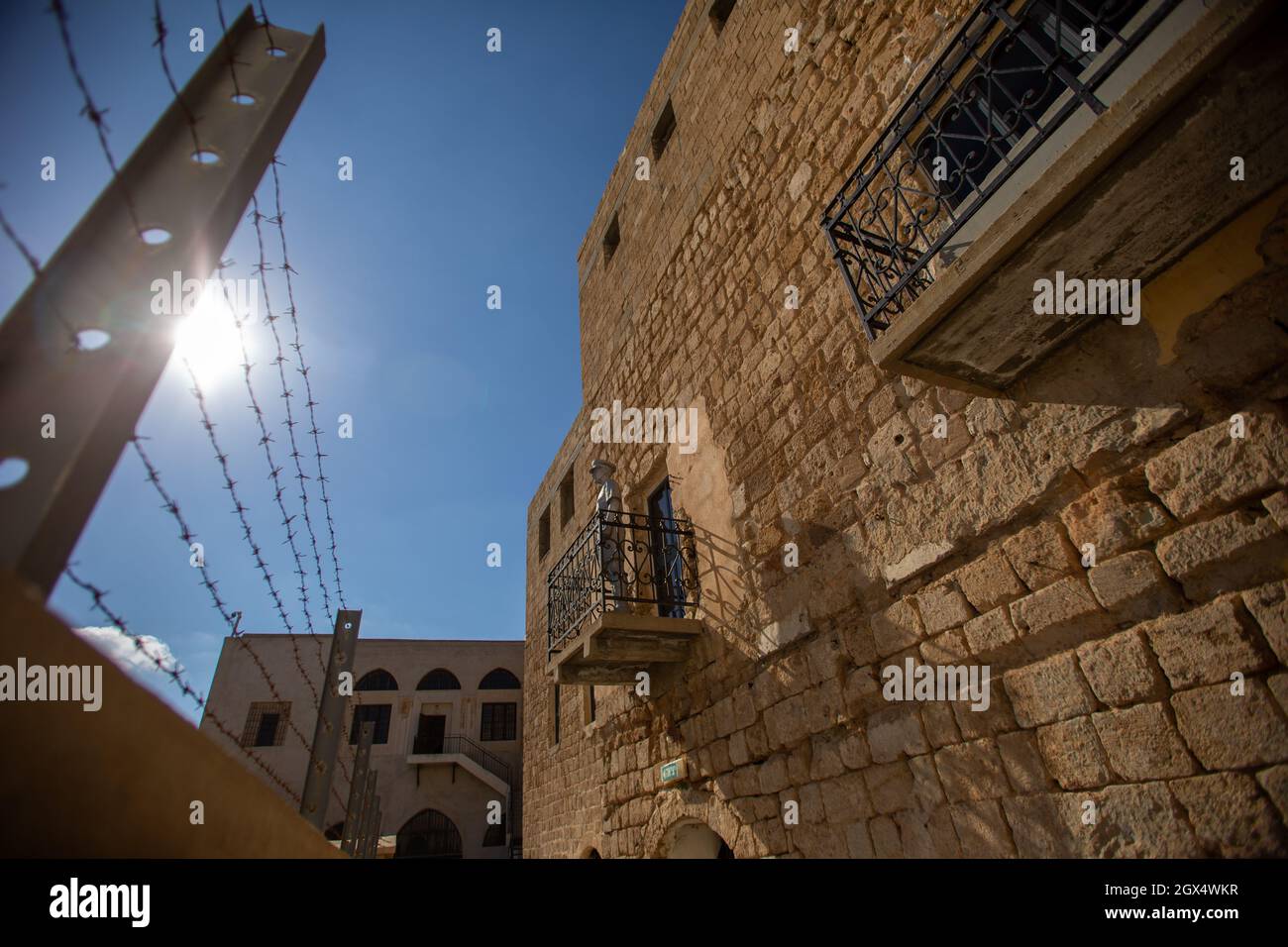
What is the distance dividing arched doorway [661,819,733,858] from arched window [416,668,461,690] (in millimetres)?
19045

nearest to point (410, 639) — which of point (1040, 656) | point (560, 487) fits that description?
point (560, 487)

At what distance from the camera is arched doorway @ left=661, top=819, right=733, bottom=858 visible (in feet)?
17.7

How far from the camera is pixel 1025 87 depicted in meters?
3.41

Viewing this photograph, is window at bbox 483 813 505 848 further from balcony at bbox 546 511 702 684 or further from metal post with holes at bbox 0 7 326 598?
metal post with holes at bbox 0 7 326 598

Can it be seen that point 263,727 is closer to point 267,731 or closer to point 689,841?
point 267,731

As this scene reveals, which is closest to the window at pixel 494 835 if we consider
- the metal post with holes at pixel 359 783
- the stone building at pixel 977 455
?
the metal post with holes at pixel 359 783

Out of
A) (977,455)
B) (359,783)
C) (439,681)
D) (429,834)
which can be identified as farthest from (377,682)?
(977,455)

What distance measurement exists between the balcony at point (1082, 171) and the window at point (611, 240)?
5.76m

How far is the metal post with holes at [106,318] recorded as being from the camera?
2.96 ft

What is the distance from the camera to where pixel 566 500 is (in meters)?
11.5

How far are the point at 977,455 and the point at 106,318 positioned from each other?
11.2 feet

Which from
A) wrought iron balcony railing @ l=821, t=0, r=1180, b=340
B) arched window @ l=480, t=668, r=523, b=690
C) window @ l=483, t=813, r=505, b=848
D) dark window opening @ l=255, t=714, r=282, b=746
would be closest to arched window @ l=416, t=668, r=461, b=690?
arched window @ l=480, t=668, r=523, b=690

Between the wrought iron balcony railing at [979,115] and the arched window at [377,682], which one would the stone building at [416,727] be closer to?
the arched window at [377,682]

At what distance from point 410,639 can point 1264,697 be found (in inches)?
946
